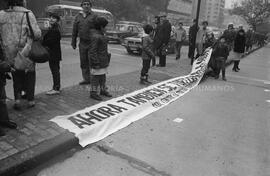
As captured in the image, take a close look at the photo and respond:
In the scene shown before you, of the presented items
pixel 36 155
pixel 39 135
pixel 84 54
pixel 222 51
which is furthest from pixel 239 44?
pixel 36 155

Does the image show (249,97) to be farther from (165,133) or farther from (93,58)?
(93,58)

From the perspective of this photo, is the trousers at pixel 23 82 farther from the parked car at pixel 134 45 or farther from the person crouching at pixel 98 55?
the parked car at pixel 134 45

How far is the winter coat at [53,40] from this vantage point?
5395 millimetres

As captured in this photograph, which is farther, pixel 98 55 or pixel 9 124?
pixel 98 55

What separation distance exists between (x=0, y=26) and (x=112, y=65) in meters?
6.68

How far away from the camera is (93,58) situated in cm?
561

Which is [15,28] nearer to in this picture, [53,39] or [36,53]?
[36,53]

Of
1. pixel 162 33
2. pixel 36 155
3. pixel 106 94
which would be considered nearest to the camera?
pixel 36 155

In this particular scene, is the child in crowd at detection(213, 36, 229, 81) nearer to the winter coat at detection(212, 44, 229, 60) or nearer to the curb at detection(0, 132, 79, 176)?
the winter coat at detection(212, 44, 229, 60)

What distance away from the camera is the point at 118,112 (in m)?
5.26

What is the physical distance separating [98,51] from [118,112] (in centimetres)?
132

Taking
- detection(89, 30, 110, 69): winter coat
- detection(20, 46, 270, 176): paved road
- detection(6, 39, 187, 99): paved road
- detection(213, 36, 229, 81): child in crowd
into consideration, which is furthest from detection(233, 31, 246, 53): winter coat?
detection(89, 30, 110, 69): winter coat

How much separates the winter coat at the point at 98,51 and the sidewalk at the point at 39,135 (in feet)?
2.46

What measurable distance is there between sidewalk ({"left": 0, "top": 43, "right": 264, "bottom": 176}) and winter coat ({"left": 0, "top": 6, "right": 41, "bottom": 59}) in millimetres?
1039
